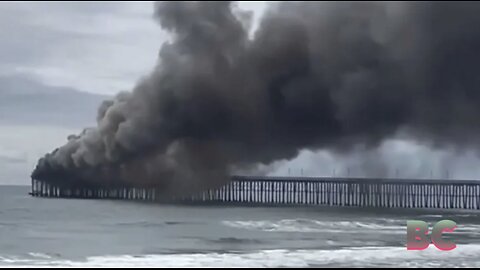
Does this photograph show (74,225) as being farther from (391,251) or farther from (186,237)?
(391,251)

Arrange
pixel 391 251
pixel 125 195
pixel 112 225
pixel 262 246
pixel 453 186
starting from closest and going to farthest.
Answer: pixel 391 251 < pixel 262 246 < pixel 112 225 < pixel 453 186 < pixel 125 195

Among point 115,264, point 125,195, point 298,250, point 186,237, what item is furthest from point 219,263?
point 125,195

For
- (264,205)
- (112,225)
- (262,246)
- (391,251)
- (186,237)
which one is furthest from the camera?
(264,205)

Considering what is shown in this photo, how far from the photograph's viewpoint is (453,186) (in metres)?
83.2

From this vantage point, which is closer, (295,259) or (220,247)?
(295,259)

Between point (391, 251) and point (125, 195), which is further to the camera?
point (125, 195)

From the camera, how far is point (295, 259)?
24.8m

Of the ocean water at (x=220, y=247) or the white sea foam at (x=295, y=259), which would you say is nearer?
the white sea foam at (x=295, y=259)

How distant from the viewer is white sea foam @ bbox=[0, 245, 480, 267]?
23009 mm

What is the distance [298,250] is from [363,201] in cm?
5994

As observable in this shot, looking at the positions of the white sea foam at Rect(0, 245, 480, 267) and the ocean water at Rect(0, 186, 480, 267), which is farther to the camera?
the ocean water at Rect(0, 186, 480, 267)

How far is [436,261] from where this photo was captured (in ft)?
75.8

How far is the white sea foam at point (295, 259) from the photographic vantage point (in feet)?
75.5

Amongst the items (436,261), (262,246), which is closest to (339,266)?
(436,261)
